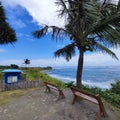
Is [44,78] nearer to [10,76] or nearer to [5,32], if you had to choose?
[10,76]

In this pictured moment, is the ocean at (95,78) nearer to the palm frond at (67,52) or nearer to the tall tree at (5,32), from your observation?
the palm frond at (67,52)

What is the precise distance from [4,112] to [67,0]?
6243 mm

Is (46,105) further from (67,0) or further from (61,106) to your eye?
(67,0)

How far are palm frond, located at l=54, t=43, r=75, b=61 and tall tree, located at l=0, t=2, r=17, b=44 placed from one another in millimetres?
18707

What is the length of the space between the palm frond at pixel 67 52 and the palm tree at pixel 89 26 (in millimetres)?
576

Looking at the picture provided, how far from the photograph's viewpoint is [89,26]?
34.9ft

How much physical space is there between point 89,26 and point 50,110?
4.45 m

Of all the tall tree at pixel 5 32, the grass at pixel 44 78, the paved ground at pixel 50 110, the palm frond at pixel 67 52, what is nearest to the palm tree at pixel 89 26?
the palm frond at pixel 67 52

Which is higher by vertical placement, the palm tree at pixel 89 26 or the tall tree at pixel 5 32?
the tall tree at pixel 5 32

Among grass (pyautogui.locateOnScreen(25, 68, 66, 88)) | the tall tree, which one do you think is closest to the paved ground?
grass (pyautogui.locateOnScreen(25, 68, 66, 88))

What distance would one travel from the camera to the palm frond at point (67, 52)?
12867 millimetres

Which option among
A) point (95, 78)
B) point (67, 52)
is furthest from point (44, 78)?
point (95, 78)

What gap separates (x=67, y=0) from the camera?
11.1 metres

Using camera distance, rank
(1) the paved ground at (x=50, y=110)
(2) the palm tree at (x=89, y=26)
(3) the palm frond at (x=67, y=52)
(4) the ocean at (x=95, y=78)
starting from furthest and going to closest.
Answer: (4) the ocean at (x=95, y=78) → (3) the palm frond at (x=67, y=52) → (2) the palm tree at (x=89, y=26) → (1) the paved ground at (x=50, y=110)
